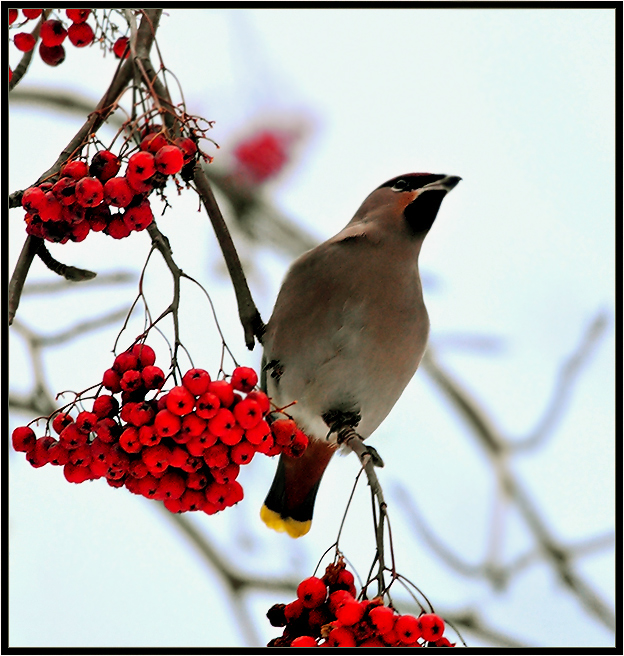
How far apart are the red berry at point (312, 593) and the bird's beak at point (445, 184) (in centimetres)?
134

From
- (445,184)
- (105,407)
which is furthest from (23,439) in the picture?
(445,184)

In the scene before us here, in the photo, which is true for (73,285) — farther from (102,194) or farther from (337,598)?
(337,598)

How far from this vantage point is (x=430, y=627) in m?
1.61

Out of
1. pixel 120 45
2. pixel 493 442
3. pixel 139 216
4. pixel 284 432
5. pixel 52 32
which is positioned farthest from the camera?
pixel 493 442

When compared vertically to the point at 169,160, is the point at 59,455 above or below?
below

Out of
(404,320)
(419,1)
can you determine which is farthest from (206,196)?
(404,320)

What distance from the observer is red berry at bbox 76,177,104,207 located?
1.62 metres

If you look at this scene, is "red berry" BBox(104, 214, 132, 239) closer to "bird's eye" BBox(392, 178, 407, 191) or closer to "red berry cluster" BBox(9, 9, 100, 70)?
"red berry cluster" BBox(9, 9, 100, 70)

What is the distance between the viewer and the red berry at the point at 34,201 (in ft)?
5.43

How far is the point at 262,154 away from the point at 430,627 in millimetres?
2389

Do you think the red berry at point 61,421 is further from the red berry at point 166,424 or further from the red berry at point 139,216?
the red berry at point 139,216

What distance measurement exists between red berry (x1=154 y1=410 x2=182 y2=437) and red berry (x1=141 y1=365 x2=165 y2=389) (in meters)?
0.08

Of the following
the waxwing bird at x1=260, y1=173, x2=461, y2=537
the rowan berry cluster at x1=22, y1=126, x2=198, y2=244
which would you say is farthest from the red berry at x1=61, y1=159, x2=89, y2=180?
the waxwing bird at x1=260, y1=173, x2=461, y2=537

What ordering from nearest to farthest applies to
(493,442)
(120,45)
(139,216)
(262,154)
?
(139,216)
(120,45)
(493,442)
(262,154)
